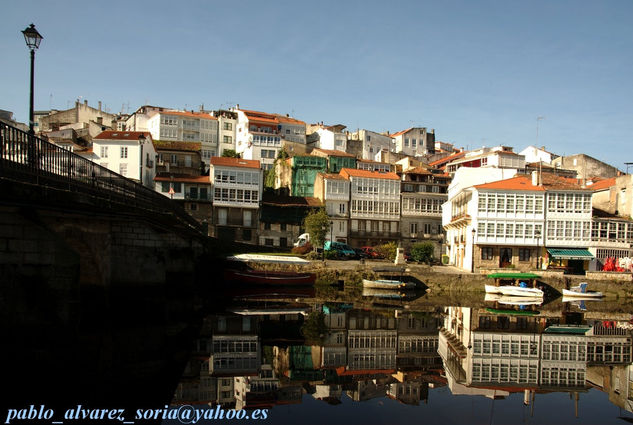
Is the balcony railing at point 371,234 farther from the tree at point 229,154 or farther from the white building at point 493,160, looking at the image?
the tree at point 229,154

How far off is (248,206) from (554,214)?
35.6 metres

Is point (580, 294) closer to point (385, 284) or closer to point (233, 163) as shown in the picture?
point (385, 284)

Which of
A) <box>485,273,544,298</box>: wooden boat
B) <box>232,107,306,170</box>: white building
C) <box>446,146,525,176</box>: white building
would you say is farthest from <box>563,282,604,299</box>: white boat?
<box>232,107,306,170</box>: white building

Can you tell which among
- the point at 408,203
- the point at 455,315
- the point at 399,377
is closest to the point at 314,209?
the point at 408,203

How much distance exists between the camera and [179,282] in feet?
126

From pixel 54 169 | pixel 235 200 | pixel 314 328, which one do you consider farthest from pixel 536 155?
pixel 54 169

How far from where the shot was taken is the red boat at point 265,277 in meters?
45.6

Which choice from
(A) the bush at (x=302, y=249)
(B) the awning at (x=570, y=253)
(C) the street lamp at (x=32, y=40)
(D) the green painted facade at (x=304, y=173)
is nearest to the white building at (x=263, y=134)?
(D) the green painted facade at (x=304, y=173)

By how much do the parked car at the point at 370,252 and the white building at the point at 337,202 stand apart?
3.97m

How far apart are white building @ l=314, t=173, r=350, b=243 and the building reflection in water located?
108 feet

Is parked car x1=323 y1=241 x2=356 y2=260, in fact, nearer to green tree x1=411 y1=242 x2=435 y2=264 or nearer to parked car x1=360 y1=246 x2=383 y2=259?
parked car x1=360 y1=246 x2=383 y2=259

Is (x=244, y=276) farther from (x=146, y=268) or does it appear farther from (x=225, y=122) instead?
(x=225, y=122)

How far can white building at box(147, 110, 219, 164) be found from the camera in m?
85.9

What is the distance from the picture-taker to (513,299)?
43219 mm
